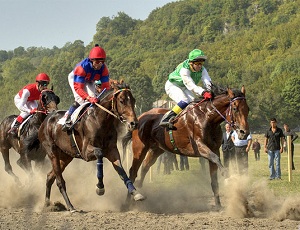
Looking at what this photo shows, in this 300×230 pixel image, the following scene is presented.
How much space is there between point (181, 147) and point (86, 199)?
2119 mm

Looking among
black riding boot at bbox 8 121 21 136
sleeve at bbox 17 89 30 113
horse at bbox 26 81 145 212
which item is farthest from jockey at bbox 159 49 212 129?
black riding boot at bbox 8 121 21 136

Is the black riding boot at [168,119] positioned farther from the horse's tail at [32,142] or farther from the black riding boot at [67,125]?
the horse's tail at [32,142]

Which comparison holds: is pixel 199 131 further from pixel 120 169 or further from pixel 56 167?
pixel 56 167

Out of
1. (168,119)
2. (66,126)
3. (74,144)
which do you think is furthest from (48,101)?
(168,119)

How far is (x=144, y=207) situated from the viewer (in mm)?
11711

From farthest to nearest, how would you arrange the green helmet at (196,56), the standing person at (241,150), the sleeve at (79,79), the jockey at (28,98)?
the standing person at (241,150), the jockey at (28,98), the green helmet at (196,56), the sleeve at (79,79)

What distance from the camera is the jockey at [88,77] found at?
11297 millimetres

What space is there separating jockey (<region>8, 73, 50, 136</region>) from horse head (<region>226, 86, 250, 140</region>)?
198 inches

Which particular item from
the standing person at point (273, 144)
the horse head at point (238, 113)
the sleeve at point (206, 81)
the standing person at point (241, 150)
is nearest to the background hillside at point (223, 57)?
the standing person at point (273, 144)

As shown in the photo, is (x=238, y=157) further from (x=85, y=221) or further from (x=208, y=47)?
(x=208, y=47)

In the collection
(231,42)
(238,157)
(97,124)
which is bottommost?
(238,157)

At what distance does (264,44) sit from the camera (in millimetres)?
144000

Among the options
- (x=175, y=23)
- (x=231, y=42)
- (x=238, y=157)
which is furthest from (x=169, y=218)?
(x=175, y=23)

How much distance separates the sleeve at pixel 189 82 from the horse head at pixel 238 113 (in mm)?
1041
